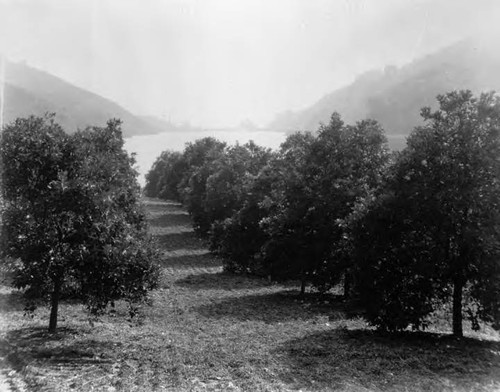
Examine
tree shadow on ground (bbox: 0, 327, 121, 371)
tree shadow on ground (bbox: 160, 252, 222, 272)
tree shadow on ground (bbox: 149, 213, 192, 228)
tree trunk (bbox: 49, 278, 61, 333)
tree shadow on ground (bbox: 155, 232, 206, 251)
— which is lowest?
tree shadow on ground (bbox: 160, 252, 222, 272)

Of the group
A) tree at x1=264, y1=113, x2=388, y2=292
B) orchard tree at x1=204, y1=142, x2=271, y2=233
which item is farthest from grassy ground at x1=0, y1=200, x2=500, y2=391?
orchard tree at x1=204, y1=142, x2=271, y2=233

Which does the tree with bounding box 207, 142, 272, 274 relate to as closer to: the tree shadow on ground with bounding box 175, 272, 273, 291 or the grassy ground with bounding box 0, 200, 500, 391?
the tree shadow on ground with bounding box 175, 272, 273, 291

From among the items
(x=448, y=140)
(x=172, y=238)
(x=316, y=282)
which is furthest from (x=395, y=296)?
(x=172, y=238)

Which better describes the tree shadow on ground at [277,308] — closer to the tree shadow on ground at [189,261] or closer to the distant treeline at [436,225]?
the distant treeline at [436,225]

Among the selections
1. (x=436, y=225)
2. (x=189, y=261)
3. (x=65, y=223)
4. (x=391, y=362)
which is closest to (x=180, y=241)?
(x=189, y=261)

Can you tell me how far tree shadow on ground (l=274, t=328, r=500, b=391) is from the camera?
1384 centimetres

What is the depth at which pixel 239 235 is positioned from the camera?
42156mm

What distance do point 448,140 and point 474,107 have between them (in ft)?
5.87

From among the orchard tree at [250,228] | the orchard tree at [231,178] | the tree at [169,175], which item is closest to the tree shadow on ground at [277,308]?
the orchard tree at [250,228]

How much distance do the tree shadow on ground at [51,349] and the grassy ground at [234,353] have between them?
0.11 feet

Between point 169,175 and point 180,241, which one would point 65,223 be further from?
point 169,175

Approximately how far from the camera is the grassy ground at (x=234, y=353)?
14.0 meters

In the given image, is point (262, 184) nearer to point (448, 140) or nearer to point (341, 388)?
point (448, 140)

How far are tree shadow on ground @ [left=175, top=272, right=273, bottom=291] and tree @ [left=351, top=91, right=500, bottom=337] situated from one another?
19.6 metres
